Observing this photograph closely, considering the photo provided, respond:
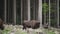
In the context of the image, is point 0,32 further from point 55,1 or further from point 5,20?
point 5,20

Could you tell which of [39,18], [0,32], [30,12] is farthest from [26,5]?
[0,32]

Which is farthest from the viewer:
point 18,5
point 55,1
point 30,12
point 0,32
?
point 18,5

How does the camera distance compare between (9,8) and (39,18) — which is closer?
(39,18)

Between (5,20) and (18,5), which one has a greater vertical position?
(18,5)

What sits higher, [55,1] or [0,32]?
[55,1]

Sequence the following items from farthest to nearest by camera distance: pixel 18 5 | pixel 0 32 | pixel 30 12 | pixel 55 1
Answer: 1. pixel 18 5
2. pixel 30 12
3. pixel 55 1
4. pixel 0 32

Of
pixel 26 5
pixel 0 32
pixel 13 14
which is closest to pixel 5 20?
pixel 13 14

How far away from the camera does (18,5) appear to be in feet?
41.9

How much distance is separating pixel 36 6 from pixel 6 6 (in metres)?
2.51

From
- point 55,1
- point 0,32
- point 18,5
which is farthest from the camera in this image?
point 18,5

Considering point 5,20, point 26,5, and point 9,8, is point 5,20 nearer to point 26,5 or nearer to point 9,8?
point 9,8

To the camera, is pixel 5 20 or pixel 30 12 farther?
pixel 5 20

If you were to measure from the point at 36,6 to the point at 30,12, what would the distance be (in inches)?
22.5

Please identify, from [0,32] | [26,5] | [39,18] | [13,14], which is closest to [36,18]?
[39,18]
